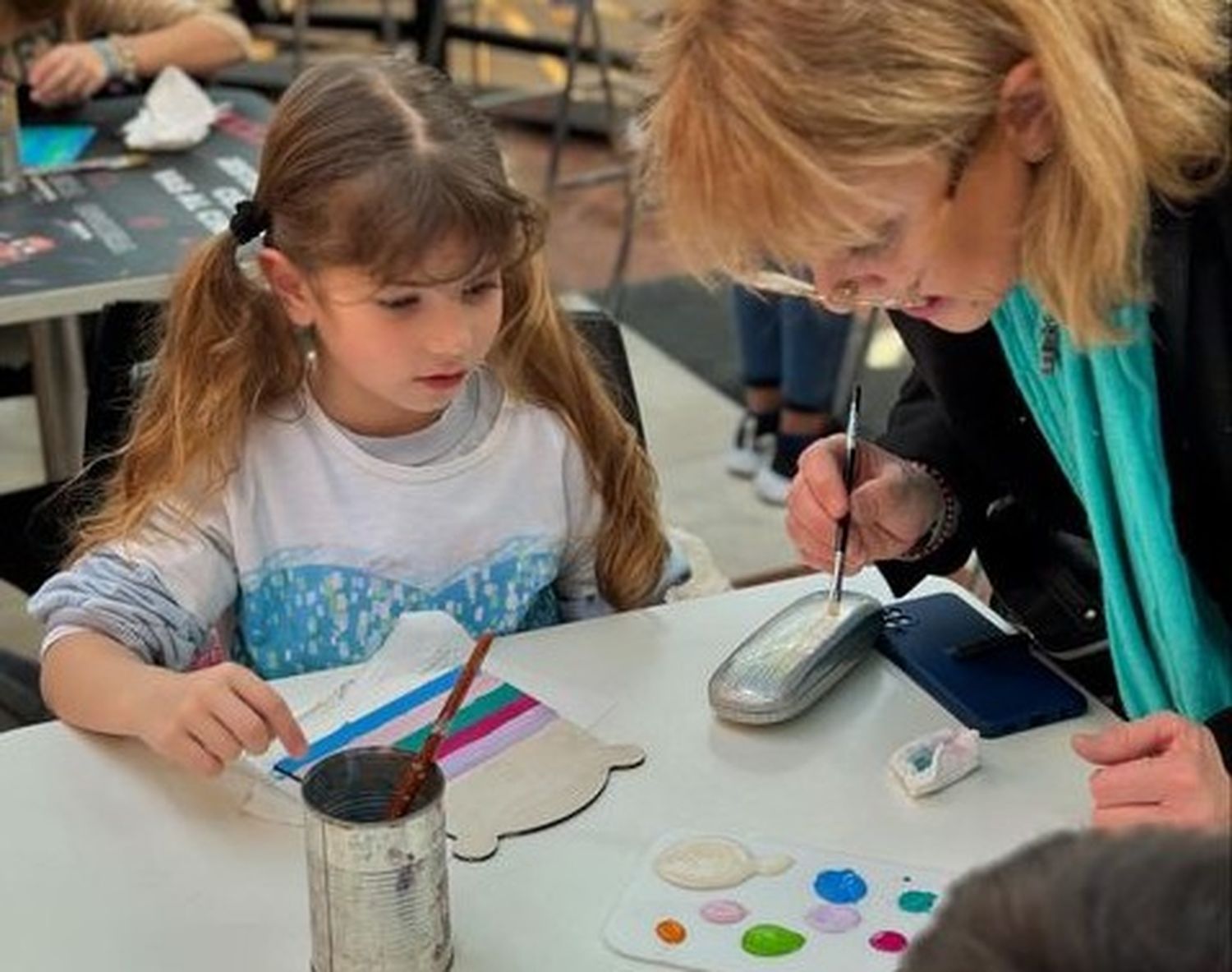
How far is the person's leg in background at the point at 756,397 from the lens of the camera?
150 inches

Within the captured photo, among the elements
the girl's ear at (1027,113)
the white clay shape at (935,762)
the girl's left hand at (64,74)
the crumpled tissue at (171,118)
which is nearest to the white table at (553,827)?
the white clay shape at (935,762)

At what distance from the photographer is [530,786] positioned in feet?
4.26

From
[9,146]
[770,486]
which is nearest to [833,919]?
[9,146]

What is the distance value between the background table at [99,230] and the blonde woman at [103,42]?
0.17 feet

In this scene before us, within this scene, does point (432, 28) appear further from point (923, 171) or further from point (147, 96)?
point (923, 171)

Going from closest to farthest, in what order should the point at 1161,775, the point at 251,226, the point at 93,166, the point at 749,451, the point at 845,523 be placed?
the point at 1161,775 → the point at 845,523 → the point at 251,226 → the point at 93,166 → the point at 749,451

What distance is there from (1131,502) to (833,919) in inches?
13.9

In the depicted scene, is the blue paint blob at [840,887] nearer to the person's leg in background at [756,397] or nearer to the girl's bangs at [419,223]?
the girl's bangs at [419,223]

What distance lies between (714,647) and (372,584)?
0.30m

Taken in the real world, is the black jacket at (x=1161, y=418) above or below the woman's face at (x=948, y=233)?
below

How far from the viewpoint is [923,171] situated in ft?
3.75

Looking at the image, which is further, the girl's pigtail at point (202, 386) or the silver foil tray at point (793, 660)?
the girl's pigtail at point (202, 386)

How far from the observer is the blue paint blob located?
1.18 m

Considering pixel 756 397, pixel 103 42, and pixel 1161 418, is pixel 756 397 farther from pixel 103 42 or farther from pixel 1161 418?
pixel 1161 418
